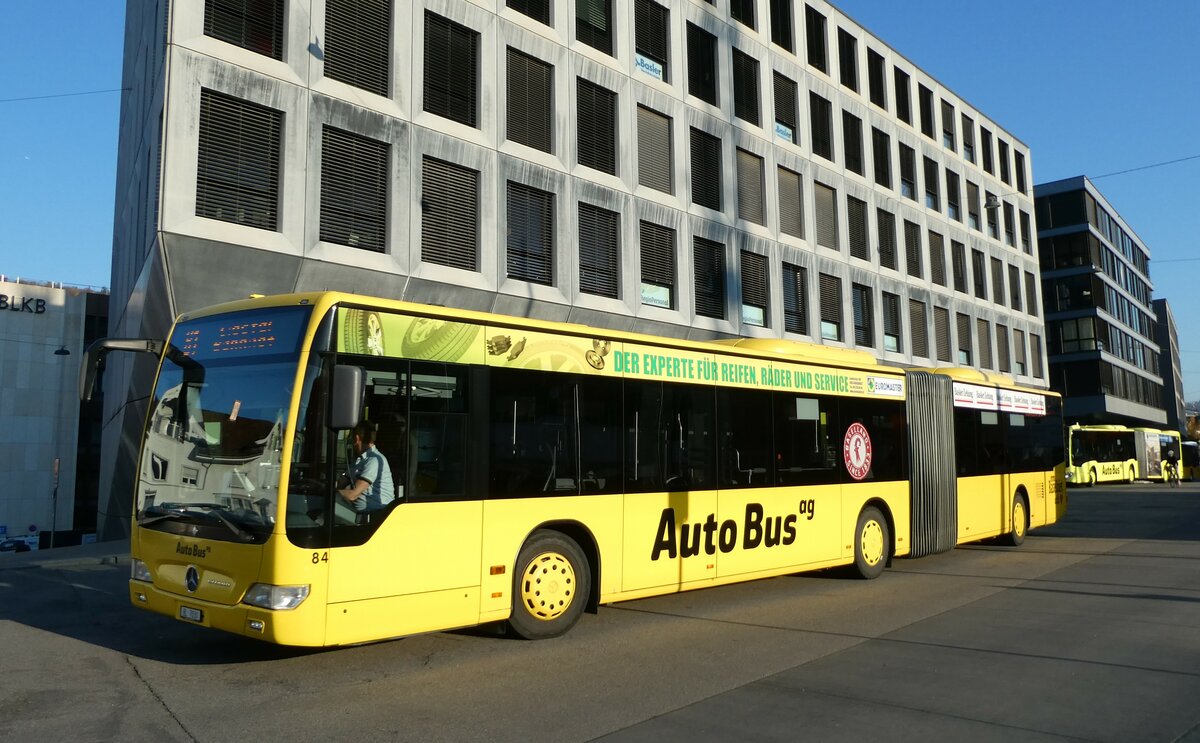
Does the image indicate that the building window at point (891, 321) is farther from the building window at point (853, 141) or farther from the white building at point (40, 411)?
the white building at point (40, 411)

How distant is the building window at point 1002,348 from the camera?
1615 inches

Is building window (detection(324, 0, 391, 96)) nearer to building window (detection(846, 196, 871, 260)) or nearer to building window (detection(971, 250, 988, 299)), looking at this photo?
building window (detection(846, 196, 871, 260))

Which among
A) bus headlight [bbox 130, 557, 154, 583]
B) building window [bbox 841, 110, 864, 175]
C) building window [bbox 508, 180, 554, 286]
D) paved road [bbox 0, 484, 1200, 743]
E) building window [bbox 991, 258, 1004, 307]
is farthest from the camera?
building window [bbox 991, 258, 1004, 307]

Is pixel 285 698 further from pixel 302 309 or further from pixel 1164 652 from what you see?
pixel 1164 652

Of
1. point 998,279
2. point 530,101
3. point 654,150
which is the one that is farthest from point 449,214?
point 998,279

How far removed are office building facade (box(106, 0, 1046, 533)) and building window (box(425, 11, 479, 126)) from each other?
0.16 feet

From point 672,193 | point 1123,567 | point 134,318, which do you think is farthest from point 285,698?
point 672,193

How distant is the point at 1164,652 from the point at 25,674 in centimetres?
930

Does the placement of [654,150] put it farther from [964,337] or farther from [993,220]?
[993,220]

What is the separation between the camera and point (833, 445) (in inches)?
453

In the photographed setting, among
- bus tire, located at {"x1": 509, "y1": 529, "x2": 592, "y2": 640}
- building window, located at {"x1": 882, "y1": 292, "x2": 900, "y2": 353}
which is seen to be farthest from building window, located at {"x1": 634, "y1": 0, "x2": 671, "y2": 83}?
bus tire, located at {"x1": 509, "y1": 529, "x2": 592, "y2": 640}

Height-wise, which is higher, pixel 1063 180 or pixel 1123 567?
pixel 1063 180

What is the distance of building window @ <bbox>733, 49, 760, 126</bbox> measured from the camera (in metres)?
26.8

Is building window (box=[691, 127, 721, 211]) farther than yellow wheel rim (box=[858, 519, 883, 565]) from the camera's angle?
Yes
